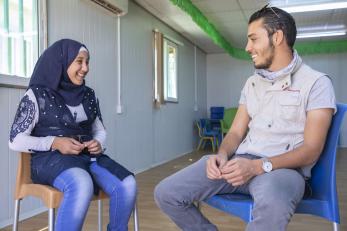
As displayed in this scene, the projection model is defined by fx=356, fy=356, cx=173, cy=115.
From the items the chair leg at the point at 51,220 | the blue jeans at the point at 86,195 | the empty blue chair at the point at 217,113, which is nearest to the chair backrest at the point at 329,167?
the blue jeans at the point at 86,195

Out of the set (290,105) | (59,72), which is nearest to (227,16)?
(59,72)

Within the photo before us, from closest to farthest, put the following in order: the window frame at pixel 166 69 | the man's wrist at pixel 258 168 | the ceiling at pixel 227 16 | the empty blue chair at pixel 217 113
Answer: the man's wrist at pixel 258 168
the ceiling at pixel 227 16
the window frame at pixel 166 69
the empty blue chair at pixel 217 113

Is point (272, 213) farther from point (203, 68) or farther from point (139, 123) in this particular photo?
point (203, 68)

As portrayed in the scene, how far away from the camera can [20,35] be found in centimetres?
269

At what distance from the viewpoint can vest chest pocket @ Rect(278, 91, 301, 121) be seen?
1313 mm

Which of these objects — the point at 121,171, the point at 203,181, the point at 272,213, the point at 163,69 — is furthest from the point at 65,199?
the point at 163,69

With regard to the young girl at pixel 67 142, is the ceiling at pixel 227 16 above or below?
above

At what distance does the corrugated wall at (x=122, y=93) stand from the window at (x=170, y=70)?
17 cm

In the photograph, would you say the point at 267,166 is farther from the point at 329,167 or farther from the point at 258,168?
the point at 329,167

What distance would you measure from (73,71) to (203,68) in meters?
7.19

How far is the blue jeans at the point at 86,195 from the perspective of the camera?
137 cm

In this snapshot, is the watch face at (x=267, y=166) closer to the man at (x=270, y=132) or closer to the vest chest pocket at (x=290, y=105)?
the man at (x=270, y=132)

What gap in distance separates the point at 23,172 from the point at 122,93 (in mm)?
2798

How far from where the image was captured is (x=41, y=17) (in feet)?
9.37
